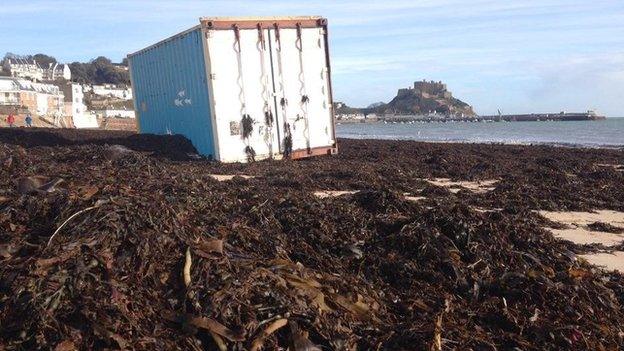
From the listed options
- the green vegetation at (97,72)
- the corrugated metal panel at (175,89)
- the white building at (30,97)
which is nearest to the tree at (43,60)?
the green vegetation at (97,72)

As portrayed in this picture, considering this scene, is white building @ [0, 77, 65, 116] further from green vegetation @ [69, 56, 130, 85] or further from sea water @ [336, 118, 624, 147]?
green vegetation @ [69, 56, 130, 85]

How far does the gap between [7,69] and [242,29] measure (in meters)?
115

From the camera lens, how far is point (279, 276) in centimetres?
343

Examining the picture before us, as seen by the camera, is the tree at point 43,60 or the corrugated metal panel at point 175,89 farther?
the tree at point 43,60

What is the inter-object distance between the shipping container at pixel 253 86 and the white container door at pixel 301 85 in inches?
0.8

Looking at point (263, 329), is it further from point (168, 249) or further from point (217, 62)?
point (217, 62)

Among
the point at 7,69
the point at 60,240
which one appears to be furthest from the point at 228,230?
the point at 7,69

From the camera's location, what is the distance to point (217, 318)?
292 cm

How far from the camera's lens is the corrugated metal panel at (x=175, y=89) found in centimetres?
1134

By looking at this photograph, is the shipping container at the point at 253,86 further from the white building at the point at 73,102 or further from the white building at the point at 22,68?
the white building at the point at 22,68

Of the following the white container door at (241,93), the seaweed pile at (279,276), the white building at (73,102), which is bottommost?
the seaweed pile at (279,276)

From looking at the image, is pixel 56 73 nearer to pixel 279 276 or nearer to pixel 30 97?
pixel 30 97

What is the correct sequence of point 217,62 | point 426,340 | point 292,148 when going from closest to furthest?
1. point 426,340
2. point 217,62
3. point 292,148

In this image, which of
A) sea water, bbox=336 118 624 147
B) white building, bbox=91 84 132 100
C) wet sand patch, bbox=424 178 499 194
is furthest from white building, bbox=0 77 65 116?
wet sand patch, bbox=424 178 499 194
